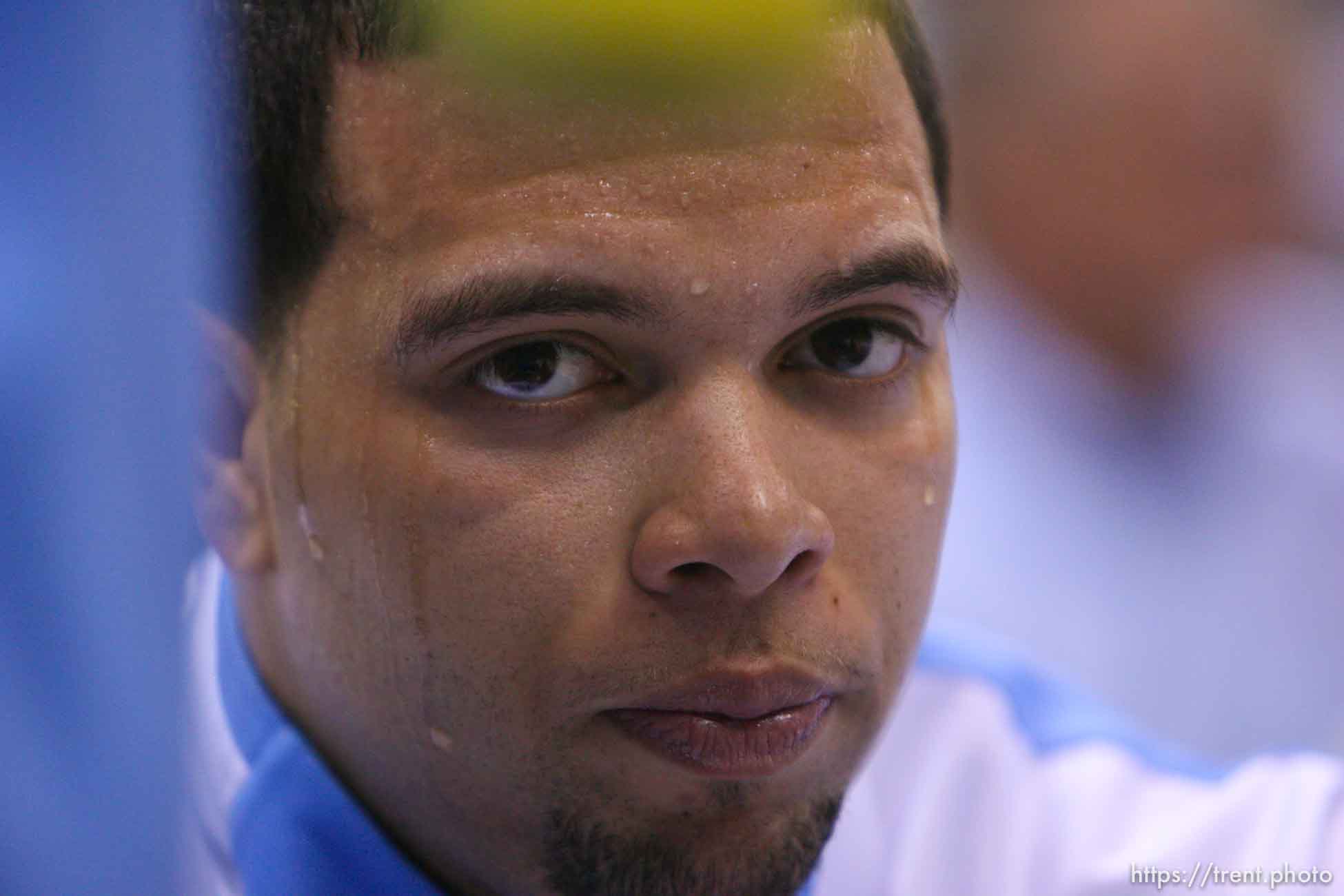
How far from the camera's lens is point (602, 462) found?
0.97 meters

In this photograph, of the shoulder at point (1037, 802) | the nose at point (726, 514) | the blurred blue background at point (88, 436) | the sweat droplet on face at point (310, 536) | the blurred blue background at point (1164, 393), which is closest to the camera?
the blurred blue background at point (88, 436)

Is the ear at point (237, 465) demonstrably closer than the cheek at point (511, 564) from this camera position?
No

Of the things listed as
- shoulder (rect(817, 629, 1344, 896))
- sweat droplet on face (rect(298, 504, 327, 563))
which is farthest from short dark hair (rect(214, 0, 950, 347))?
shoulder (rect(817, 629, 1344, 896))

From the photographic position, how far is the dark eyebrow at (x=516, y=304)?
0.94m

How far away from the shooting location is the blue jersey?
3.56 feet

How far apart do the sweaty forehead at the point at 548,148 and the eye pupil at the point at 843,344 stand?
0.11 meters

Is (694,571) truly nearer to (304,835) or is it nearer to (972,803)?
(304,835)

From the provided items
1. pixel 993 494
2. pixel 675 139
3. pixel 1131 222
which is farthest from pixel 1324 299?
pixel 675 139

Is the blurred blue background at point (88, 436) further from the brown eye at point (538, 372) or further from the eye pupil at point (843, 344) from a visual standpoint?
the eye pupil at point (843, 344)

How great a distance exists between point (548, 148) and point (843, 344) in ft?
0.84

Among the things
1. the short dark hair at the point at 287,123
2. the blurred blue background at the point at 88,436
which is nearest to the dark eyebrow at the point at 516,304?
the short dark hair at the point at 287,123

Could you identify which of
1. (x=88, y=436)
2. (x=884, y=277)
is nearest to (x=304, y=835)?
(x=88, y=436)

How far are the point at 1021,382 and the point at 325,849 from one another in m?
1.81

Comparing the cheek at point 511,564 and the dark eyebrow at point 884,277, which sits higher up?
the dark eyebrow at point 884,277
